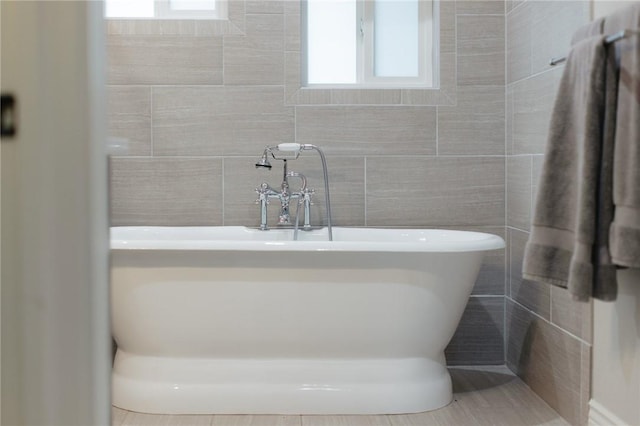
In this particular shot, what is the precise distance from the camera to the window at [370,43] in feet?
10.9

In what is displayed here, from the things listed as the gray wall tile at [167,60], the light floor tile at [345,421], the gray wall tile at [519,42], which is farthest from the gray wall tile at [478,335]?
the gray wall tile at [167,60]

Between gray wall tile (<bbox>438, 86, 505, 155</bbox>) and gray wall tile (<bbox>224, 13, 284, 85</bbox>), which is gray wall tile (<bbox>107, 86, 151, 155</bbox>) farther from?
gray wall tile (<bbox>438, 86, 505, 155</bbox>)

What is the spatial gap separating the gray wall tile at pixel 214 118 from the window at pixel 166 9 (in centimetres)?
39

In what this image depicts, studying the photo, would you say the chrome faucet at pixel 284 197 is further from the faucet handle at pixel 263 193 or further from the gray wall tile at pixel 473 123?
the gray wall tile at pixel 473 123

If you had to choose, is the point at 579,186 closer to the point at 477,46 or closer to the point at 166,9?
the point at 477,46

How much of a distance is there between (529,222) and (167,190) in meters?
1.62

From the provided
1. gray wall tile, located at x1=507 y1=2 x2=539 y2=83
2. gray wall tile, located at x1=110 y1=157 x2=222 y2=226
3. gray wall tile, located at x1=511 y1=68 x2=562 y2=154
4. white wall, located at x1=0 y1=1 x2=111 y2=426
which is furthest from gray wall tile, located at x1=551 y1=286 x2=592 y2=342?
white wall, located at x1=0 y1=1 x2=111 y2=426

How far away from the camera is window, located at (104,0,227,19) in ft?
10.7

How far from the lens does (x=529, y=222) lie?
2.88m

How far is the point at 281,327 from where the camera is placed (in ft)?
8.25

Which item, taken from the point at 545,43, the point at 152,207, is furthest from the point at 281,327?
the point at 545,43

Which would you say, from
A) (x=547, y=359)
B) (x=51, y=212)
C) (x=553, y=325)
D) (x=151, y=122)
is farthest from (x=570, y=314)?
(x=51, y=212)

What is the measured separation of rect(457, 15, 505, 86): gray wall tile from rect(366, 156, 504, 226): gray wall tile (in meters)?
0.39

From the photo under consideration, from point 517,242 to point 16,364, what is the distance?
2.99 metres
